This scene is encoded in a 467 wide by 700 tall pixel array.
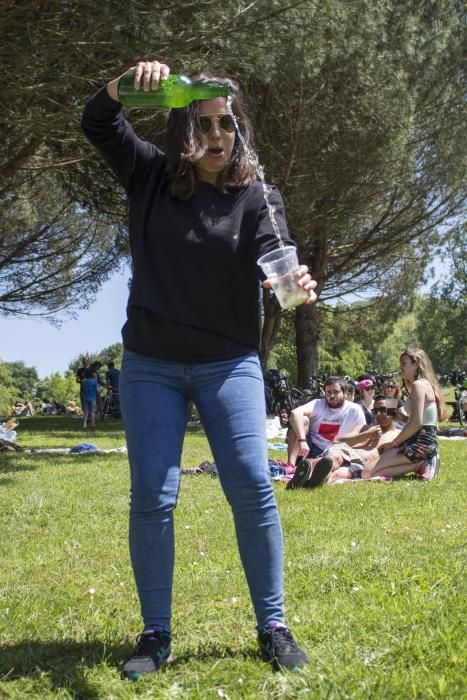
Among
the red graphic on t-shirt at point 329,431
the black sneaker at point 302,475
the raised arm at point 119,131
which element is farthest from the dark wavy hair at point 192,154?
the red graphic on t-shirt at point 329,431

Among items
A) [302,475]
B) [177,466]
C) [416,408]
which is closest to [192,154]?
[177,466]

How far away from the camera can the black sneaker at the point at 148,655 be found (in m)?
2.57

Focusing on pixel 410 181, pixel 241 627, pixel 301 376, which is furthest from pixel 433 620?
pixel 301 376

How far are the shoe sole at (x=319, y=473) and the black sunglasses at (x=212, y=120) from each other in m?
5.01

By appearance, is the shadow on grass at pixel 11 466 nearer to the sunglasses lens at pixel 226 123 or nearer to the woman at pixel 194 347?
the woman at pixel 194 347

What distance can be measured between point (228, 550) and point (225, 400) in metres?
2.20

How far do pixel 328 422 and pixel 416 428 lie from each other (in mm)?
1146

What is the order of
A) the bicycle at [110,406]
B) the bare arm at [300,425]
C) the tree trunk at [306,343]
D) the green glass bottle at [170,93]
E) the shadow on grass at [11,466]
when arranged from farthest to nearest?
the bicycle at [110,406] < the tree trunk at [306,343] < the shadow on grass at [11,466] < the bare arm at [300,425] < the green glass bottle at [170,93]

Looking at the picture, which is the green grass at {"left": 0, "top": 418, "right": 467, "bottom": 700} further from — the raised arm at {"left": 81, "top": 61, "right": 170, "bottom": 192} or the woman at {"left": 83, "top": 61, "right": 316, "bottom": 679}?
the raised arm at {"left": 81, "top": 61, "right": 170, "bottom": 192}

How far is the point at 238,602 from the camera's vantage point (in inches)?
136

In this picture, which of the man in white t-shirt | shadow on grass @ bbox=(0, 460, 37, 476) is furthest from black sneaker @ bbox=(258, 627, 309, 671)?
shadow on grass @ bbox=(0, 460, 37, 476)

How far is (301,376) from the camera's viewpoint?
22.3 metres

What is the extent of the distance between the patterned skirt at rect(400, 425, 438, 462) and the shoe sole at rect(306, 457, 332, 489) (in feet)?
3.48

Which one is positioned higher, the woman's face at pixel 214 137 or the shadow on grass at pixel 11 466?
the woman's face at pixel 214 137
